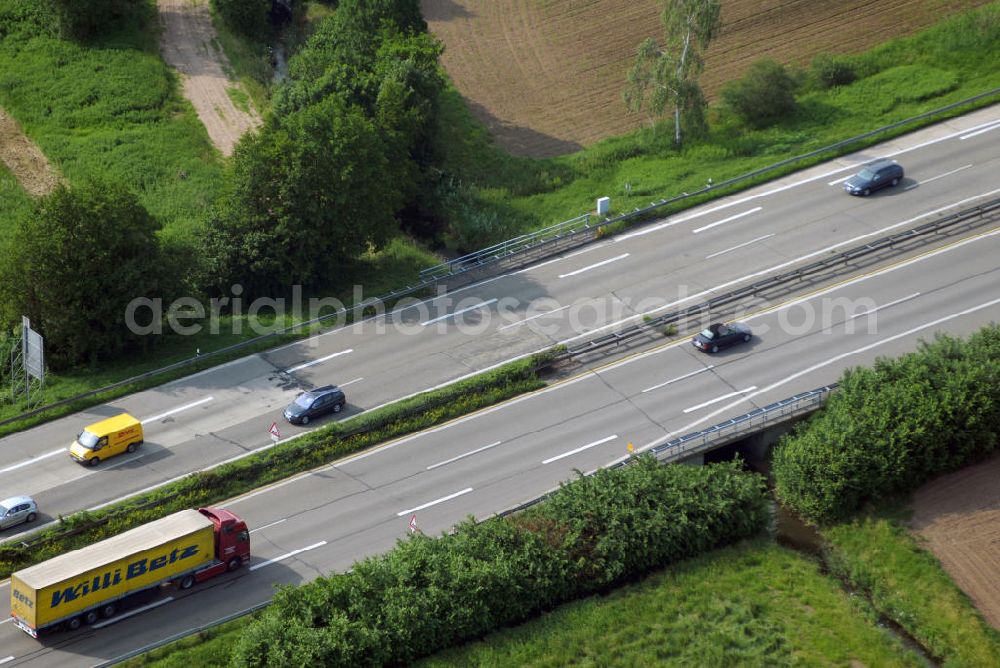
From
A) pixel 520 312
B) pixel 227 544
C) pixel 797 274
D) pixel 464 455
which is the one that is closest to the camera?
pixel 227 544

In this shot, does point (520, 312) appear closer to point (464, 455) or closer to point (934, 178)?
point (464, 455)

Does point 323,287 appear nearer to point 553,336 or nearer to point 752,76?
point 553,336

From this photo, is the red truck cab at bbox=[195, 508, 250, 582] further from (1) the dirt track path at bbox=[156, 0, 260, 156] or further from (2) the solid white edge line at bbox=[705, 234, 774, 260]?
(1) the dirt track path at bbox=[156, 0, 260, 156]

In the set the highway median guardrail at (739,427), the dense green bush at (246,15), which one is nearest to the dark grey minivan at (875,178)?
the highway median guardrail at (739,427)

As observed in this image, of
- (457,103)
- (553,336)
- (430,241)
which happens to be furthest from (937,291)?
(457,103)

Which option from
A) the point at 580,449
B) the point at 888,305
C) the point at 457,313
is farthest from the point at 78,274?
the point at 888,305

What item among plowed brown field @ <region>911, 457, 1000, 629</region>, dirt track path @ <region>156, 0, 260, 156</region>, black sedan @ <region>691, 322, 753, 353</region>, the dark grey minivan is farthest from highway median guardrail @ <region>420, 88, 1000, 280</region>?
plowed brown field @ <region>911, 457, 1000, 629</region>
